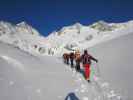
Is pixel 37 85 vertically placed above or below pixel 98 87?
above

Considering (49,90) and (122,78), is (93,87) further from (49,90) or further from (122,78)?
(49,90)

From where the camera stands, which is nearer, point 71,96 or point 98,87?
point 71,96

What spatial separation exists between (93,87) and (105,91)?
115cm

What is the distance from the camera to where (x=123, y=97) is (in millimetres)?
10797

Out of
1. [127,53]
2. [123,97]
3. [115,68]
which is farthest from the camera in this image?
[127,53]

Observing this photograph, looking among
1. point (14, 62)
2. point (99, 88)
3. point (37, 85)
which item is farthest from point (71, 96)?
point (14, 62)

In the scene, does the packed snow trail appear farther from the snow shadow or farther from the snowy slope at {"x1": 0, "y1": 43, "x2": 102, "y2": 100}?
the snow shadow

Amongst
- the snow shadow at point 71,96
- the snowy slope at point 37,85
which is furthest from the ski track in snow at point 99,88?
the snow shadow at point 71,96

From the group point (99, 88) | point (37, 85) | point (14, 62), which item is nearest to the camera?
point (99, 88)

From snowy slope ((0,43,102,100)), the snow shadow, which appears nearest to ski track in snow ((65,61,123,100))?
snowy slope ((0,43,102,100))

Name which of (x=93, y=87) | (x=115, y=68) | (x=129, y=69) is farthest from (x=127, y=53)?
(x=93, y=87)

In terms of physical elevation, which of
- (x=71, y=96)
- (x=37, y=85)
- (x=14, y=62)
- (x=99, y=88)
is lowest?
(x=71, y=96)

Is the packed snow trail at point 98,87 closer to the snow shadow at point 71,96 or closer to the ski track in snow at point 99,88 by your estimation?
the ski track in snow at point 99,88

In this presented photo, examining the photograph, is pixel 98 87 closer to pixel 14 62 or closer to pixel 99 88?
Answer: pixel 99 88
